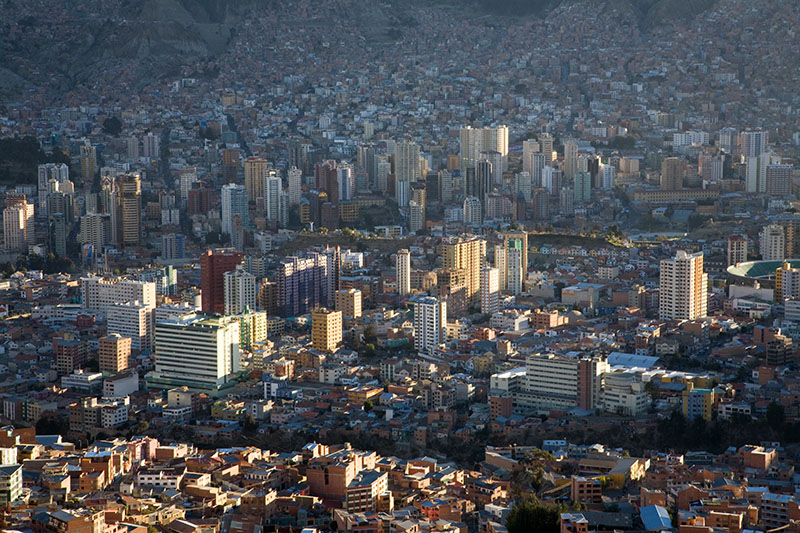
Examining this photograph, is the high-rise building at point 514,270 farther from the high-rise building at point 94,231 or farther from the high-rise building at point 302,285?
the high-rise building at point 94,231

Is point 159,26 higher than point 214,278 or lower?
higher

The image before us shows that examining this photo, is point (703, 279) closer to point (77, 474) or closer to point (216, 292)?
point (216, 292)

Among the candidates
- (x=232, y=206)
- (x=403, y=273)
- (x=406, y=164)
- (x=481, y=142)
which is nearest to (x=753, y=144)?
(x=481, y=142)

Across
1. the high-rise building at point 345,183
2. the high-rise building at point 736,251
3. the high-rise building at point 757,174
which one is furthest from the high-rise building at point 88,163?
the high-rise building at point 736,251

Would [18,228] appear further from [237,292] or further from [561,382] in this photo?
[561,382]

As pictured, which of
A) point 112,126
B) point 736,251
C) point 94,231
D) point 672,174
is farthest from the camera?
point 112,126

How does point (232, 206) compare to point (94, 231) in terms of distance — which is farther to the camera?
point (232, 206)
